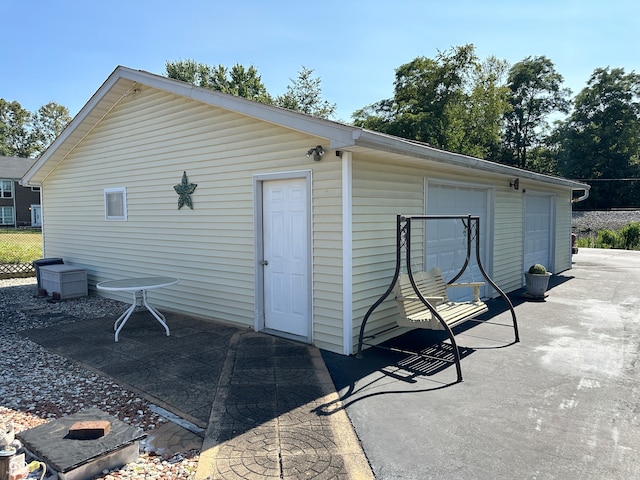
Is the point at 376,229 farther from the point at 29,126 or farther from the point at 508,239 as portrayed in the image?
the point at 29,126

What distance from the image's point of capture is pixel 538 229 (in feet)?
36.1

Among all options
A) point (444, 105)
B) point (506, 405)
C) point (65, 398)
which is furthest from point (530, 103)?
point (65, 398)

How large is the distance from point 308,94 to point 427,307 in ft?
101

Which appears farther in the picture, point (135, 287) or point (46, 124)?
point (46, 124)

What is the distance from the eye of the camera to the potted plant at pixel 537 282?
8.16m

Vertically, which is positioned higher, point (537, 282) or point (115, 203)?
point (115, 203)

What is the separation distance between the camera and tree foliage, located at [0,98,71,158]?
159 feet

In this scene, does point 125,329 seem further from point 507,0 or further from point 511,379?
point 507,0

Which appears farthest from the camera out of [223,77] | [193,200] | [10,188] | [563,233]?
[223,77]

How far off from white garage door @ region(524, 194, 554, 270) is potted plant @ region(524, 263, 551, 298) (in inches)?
77.9

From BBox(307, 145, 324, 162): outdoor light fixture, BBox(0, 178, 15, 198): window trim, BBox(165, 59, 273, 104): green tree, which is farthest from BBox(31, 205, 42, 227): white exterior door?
BBox(307, 145, 324, 162): outdoor light fixture

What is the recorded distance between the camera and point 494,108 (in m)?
31.9

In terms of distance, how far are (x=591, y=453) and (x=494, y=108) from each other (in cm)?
3303

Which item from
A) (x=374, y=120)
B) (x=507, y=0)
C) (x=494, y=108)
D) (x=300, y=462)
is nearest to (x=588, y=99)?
(x=494, y=108)
